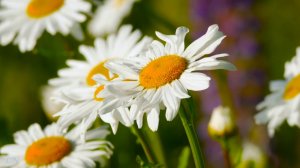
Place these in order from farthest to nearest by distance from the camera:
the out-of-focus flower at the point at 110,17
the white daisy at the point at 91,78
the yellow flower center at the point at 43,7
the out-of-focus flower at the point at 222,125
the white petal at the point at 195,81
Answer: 1. the out-of-focus flower at the point at 110,17
2. the yellow flower center at the point at 43,7
3. the out-of-focus flower at the point at 222,125
4. the white daisy at the point at 91,78
5. the white petal at the point at 195,81

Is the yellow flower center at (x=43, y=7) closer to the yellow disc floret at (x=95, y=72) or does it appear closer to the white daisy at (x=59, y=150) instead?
the yellow disc floret at (x=95, y=72)

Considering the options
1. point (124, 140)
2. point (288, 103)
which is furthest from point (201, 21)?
point (288, 103)

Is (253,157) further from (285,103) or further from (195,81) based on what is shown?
(195,81)

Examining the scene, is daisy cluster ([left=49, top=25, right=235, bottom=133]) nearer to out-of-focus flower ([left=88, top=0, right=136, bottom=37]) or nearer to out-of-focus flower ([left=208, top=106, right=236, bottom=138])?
out-of-focus flower ([left=208, top=106, right=236, bottom=138])

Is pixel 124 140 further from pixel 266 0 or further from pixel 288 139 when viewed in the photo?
pixel 266 0

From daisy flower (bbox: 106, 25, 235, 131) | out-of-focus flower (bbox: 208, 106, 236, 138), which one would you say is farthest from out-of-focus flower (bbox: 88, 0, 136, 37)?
daisy flower (bbox: 106, 25, 235, 131)

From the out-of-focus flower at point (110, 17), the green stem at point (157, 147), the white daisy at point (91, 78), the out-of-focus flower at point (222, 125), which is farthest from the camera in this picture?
the out-of-focus flower at point (110, 17)

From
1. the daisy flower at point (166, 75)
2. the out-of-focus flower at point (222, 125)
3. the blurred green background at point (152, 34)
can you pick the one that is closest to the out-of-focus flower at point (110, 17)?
the blurred green background at point (152, 34)
